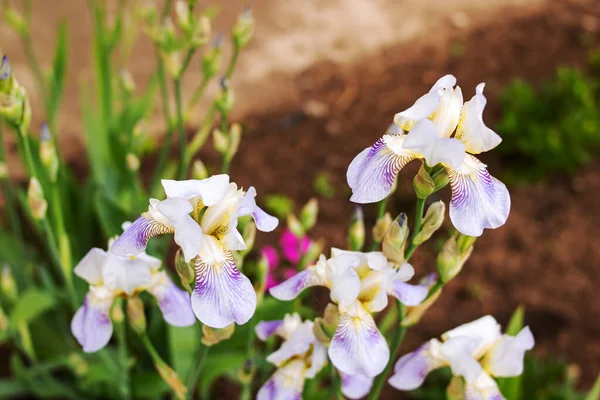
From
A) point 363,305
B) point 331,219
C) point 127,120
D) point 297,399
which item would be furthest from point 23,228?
point 363,305

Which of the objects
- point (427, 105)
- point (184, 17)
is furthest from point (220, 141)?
point (427, 105)

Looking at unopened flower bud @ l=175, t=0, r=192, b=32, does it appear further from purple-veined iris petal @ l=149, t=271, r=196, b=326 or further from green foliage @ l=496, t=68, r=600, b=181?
green foliage @ l=496, t=68, r=600, b=181

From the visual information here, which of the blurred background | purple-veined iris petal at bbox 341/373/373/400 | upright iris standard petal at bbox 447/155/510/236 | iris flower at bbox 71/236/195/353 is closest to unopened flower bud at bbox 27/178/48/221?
iris flower at bbox 71/236/195/353

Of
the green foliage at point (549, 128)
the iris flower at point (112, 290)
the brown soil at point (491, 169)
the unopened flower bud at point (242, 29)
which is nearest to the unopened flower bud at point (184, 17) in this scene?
the unopened flower bud at point (242, 29)

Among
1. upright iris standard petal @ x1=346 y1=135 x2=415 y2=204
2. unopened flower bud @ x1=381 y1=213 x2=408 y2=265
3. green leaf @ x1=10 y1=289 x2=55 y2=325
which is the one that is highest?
upright iris standard petal @ x1=346 y1=135 x2=415 y2=204

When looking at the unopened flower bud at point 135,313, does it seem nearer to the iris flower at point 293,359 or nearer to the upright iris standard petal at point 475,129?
the iris flower at point 293,359

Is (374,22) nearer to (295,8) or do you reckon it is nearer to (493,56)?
(295,8)

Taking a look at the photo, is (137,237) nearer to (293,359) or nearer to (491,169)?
(293,359)
